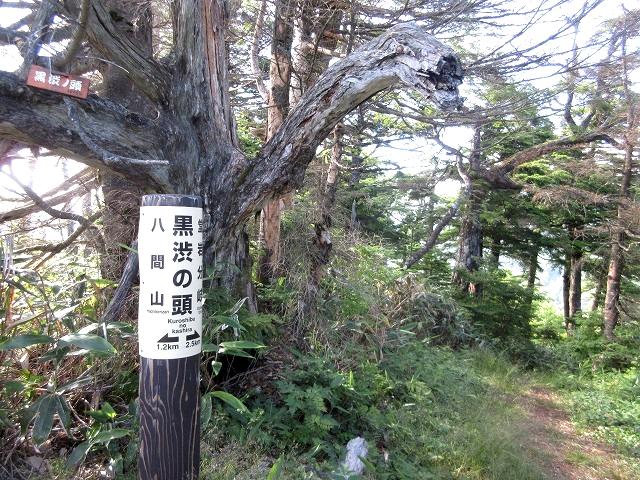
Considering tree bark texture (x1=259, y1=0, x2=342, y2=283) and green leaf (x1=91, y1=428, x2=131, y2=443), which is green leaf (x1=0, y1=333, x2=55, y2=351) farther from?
tree bark texture (x1=259, y1=0, x2=342, y2=283)

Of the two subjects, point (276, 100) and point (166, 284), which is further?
point (276, 100)

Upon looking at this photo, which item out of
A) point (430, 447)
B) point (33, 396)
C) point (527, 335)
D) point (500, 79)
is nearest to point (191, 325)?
point (33, 396)

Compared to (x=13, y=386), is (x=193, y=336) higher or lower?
higher

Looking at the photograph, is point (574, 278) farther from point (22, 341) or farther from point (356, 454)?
point (22, 341)

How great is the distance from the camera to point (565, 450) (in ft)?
16.6

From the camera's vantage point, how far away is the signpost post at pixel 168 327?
1.79m

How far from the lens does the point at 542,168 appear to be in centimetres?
1227

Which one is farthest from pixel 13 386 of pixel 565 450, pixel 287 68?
pixel 565 450

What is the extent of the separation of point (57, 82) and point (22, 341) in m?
1.68

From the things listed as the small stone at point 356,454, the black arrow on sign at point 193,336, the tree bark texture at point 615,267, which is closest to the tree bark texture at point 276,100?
Answer: the small stone at point 356,454

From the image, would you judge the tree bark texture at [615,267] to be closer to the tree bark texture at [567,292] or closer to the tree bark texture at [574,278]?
the tree bark texture at [567,292]

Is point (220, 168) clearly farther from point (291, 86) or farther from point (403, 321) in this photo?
point (403, 321)

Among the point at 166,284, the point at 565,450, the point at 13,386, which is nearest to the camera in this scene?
the point at 166,284

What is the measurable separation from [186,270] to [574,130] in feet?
42.1
